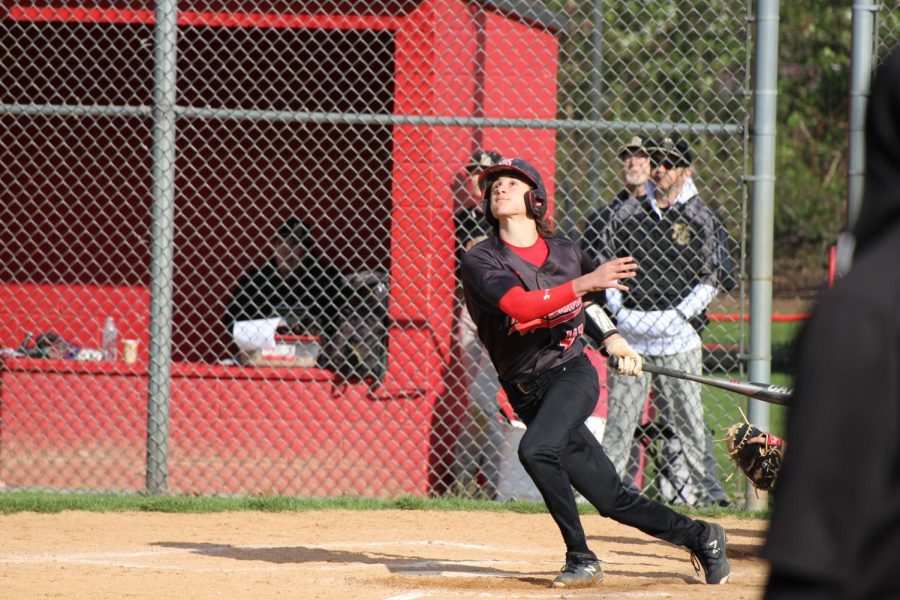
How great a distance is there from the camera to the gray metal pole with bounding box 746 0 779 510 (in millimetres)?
6848

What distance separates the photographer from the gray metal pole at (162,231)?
719cm

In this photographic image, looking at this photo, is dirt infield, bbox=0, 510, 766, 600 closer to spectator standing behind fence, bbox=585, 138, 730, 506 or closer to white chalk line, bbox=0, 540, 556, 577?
white chalk line, bbox=0, 540, 556, 577

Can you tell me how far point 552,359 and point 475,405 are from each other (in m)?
2.45

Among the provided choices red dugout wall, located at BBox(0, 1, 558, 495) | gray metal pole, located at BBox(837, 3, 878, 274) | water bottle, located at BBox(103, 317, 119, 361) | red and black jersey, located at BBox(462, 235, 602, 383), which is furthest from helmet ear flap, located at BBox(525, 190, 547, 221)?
water bottle, located at BBox(103, 317, 119, 361)

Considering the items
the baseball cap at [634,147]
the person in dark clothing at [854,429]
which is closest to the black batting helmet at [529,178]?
the baseball cap at [634,147]

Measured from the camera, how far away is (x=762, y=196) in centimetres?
693

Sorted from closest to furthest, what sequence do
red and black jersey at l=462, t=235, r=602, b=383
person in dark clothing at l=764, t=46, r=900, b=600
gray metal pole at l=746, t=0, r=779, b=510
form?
person in dark clothing at l=764, t=46, r=900, b=600 < red and black jersey at l=462, t=235, r=602, b=383 < gray metal pole at l=746, t=0, r=779, b=510

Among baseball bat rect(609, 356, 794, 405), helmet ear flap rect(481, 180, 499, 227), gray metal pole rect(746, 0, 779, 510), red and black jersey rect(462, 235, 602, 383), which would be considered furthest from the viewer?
gray metal pole rect(746, 0, 779, 510)

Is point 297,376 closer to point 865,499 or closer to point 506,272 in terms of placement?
point 506,272

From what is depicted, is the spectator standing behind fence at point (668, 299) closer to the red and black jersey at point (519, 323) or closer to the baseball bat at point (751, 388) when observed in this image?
the red and black jersey at point (519, 323)

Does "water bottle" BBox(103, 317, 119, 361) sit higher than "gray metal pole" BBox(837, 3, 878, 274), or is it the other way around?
"gray metal pole" BBox(837, 3, 878, 274)

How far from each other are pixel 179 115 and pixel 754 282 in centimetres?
333

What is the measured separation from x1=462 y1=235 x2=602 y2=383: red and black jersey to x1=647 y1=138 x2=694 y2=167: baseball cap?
2.22 metres

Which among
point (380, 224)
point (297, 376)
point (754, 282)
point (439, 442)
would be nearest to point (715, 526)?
point (754, 282)
